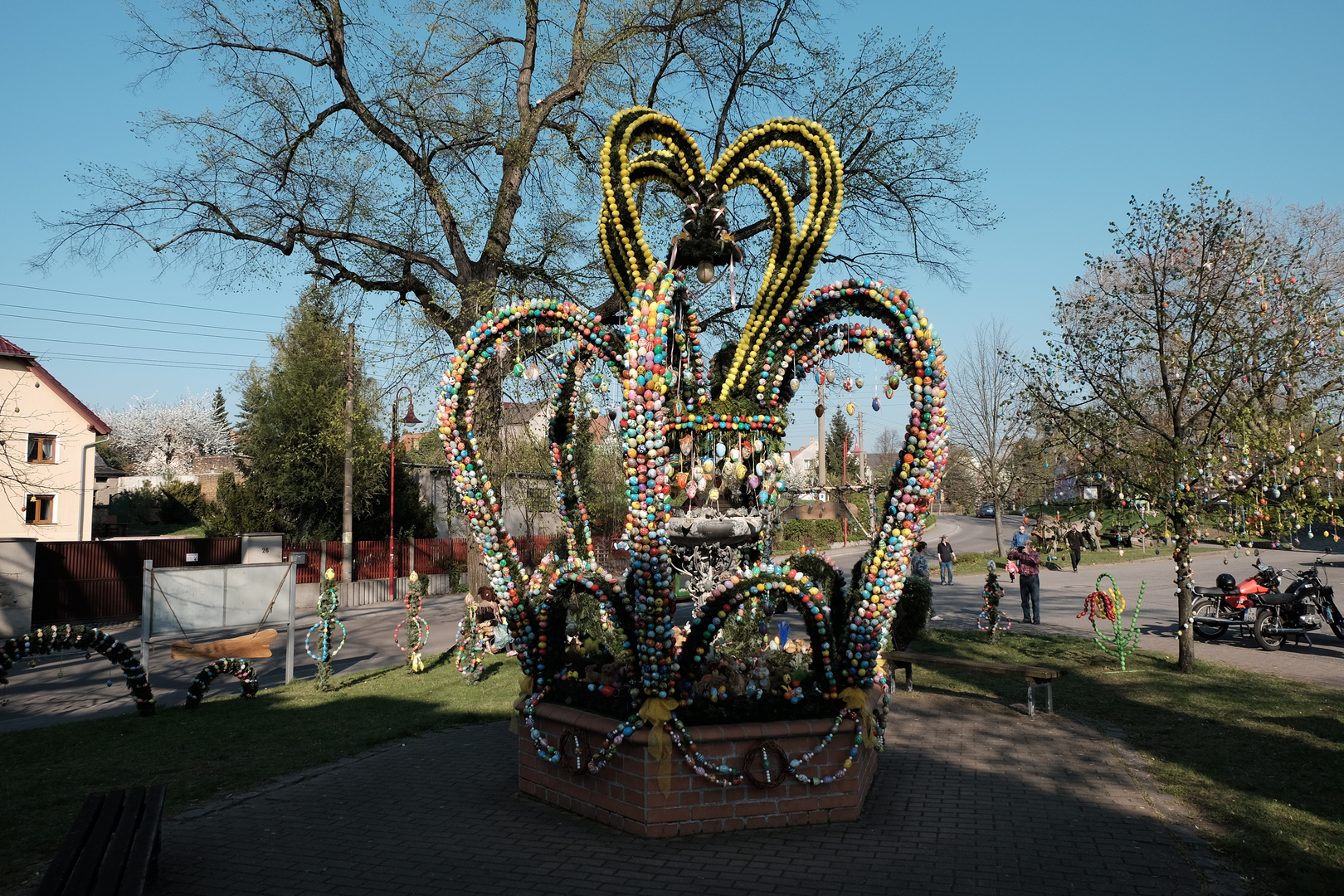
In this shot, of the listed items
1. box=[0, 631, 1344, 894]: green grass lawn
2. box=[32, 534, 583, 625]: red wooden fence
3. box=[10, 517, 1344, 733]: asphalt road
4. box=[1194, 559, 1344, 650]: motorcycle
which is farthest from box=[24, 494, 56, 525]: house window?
box=[1194, 559, 1344, 650]: motorcycle

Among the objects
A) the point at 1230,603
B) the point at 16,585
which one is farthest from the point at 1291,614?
the point at 16,585

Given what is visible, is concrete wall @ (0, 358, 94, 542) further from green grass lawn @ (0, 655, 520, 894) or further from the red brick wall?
the red brick wall

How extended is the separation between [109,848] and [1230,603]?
15.7 m

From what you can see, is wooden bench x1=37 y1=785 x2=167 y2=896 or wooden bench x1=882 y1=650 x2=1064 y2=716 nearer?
wooden bench x1=37 y1=785 x2=167 y2=896

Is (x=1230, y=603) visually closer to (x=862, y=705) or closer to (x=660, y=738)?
(x=862, y=705)

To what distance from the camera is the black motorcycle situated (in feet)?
43.2

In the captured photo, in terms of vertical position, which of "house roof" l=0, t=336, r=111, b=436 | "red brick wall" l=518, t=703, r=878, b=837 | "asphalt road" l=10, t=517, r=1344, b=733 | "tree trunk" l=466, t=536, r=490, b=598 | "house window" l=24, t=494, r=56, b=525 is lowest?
A: "asphalt road" l=10, t=517, r=1344, b=733

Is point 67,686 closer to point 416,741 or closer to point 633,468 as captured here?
point 416,741

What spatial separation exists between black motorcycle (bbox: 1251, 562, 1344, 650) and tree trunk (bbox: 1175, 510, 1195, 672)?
256 cm

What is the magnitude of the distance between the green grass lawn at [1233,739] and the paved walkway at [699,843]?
41cm

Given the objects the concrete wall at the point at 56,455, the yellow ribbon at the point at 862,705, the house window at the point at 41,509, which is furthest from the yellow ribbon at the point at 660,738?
the house window at the point at 41,509

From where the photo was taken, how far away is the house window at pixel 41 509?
25.4 meters

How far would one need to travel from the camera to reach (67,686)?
12.5m

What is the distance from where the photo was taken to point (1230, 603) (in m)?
14.1
